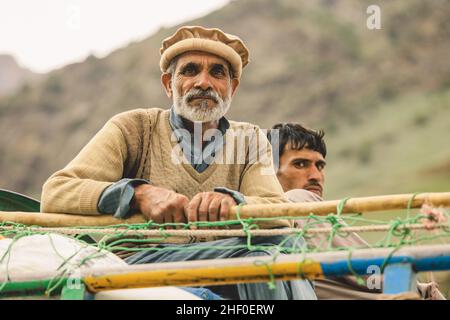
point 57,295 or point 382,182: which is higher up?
point 382,182

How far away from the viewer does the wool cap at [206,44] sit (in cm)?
448

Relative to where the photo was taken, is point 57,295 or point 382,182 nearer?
point 57,295

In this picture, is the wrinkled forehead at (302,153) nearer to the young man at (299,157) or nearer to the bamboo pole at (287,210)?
the young man at (299,157)

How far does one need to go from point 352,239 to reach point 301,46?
3800cm

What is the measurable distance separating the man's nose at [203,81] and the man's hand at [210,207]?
3.28 ft

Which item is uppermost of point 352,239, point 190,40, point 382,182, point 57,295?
point 382,182

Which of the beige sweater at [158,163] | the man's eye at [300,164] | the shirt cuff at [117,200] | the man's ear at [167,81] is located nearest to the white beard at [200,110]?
Result: the beige sweater at [158,163]

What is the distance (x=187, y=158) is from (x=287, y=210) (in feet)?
4.11

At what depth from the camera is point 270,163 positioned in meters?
4.39

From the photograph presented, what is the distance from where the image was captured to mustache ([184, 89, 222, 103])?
14.6 feet

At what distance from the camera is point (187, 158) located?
4.34 m

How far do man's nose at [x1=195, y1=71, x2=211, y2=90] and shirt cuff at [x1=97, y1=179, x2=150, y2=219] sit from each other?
0.82 meters

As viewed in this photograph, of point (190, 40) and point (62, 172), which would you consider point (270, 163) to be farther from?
point (62, 172)

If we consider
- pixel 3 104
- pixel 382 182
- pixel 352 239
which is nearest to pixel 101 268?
pixel 352 239
